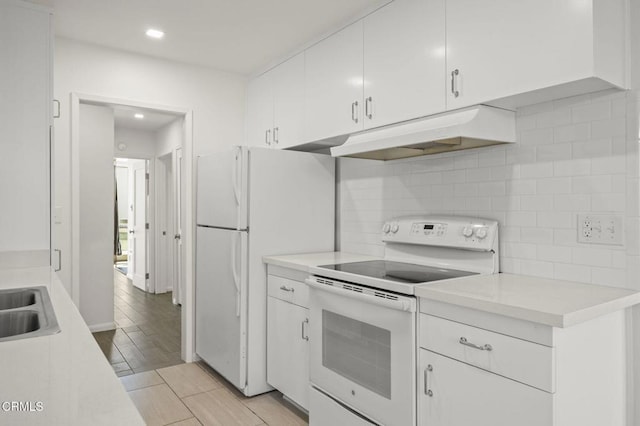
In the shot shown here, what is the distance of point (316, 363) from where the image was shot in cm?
241

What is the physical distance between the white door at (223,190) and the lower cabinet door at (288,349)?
0.63 metres

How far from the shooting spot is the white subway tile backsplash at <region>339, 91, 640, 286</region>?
1767 mm

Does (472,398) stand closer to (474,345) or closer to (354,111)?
(474,345)

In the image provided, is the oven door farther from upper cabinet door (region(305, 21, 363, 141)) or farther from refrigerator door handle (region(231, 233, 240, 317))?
upper cabinet door (region(305, 21, 363, 141))

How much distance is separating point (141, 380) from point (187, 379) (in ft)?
1.07

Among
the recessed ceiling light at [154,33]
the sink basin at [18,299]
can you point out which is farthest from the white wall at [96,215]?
the sink basin at [18,299]

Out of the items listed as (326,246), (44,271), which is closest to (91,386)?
(44,271)

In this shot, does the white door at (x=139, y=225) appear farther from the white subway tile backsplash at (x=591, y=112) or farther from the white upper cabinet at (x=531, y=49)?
the white subway tile backsplash at (x=591, y=112)

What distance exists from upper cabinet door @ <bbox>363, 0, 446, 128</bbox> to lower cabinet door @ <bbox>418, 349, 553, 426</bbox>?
1203 millimetres

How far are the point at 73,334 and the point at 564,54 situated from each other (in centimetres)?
190

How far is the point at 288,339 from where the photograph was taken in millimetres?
2744

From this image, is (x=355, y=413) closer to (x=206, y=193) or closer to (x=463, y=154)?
(x=463, y=154)

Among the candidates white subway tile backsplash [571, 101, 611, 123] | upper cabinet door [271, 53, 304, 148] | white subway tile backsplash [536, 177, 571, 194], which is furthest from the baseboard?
white subway tile backsplash [571, 101, 611, 123]

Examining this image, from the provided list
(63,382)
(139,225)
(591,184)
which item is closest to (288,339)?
(591,184)
